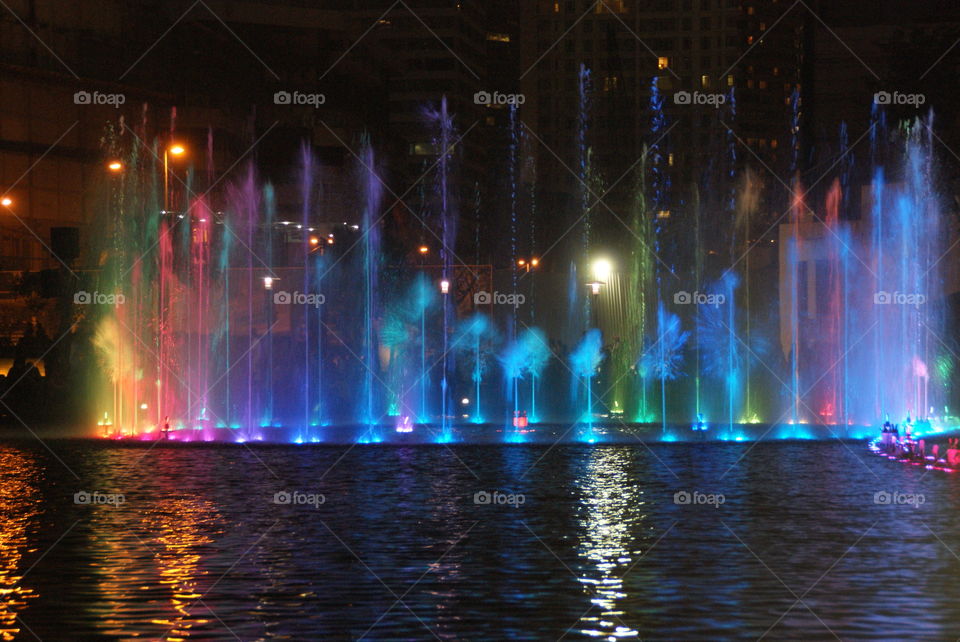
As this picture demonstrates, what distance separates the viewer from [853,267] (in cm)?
3756

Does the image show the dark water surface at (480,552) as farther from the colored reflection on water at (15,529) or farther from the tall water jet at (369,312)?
the tall water jet at (369,312)

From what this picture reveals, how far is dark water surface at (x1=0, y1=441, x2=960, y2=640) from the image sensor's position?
9.29m

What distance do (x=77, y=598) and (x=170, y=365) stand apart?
22896 millimetres

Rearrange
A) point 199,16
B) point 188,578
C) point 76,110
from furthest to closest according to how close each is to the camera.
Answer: point 199,16 < point 76,110 < point 188,578

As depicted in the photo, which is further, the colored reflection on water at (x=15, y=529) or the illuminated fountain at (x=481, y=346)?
the illuminated fountain at (x=481, y=346)

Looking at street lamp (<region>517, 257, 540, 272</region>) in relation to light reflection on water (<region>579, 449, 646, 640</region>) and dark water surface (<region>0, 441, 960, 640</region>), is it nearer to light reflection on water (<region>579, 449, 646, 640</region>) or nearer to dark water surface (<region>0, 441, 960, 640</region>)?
light reflection on water (<region>579, 449, 646, 640</region>)

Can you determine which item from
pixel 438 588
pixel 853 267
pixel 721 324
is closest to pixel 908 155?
pixel 853 267

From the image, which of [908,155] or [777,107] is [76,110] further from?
[777,107]

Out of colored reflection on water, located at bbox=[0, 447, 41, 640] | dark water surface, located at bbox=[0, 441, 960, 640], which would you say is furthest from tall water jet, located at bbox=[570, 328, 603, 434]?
colored reflection on water, located at bbox=[0, 447, 41, 640]

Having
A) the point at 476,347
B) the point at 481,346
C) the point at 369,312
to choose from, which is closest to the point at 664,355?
the point at 476,347

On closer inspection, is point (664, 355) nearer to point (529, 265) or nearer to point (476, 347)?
point (476, 347)

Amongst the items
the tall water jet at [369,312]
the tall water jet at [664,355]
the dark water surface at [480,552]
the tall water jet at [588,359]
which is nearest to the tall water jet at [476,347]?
the tall water jet at [588,359]

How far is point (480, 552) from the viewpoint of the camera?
12234mm

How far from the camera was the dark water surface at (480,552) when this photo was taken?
30.5 ft
